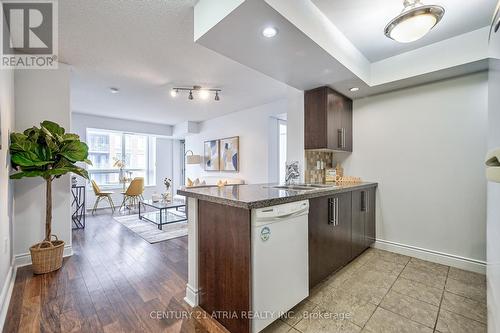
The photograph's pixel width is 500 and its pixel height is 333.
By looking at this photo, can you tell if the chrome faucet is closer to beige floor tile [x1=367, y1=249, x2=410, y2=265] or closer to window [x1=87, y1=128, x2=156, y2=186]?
beige floor tile [x1=367, y1=249, x2=410, y2=265]

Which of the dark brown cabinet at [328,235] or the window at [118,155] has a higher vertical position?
the window at [118,155]

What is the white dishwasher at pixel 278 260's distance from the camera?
1.38m

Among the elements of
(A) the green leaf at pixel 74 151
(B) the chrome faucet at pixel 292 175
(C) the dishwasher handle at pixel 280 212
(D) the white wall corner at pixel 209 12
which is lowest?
(C) the dishwasher handle at pixel 280 212

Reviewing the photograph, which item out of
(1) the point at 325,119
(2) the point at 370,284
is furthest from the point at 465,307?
(1) the point at 325,119

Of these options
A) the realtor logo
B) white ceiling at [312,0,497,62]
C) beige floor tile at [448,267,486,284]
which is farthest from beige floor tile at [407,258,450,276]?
the realtor logo

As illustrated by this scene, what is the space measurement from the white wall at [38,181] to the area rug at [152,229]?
1069mm

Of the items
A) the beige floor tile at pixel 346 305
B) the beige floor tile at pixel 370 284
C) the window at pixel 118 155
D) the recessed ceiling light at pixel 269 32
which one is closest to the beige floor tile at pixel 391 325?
the beige floor tile at pixel 346 305

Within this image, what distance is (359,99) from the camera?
330 cm

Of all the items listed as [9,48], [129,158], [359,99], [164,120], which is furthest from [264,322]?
[129,158]

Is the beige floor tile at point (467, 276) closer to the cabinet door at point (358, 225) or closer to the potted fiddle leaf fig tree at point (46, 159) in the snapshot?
the cabinet door at point (358, 225)

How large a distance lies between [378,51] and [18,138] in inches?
157

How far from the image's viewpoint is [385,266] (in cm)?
252

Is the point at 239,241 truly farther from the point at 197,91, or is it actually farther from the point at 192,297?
the point at 197,91

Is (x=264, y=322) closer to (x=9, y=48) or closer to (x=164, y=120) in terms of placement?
(x=9, y=48)
